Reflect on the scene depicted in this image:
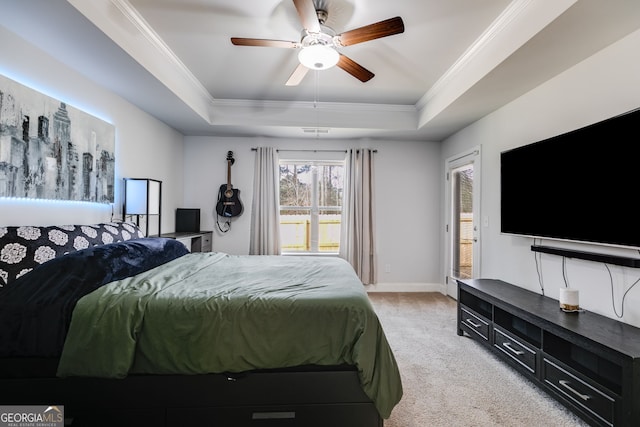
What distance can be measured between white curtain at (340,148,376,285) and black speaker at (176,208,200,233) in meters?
2.06

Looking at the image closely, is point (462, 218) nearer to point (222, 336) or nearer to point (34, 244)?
point (222, 336)

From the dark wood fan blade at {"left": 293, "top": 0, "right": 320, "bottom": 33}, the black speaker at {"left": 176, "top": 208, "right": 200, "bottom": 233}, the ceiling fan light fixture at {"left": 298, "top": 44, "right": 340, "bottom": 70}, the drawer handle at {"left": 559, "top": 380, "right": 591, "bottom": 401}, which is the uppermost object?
the dark wood fan blade at {"left": 293, "top": 0, "right": 320, "bottom": 33}

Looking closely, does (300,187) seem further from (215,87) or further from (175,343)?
(175,343)

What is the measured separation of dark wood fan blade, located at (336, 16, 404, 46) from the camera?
6.61 ft

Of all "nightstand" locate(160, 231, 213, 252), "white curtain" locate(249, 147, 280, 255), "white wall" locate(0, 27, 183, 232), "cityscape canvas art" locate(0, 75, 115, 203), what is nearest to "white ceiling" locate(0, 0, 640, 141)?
"white wall" locate(0, 27, 183, 232)

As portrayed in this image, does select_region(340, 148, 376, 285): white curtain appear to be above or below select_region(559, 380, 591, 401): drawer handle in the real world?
above

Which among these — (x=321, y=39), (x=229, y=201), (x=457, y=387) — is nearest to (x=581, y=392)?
(x=457, y=387)

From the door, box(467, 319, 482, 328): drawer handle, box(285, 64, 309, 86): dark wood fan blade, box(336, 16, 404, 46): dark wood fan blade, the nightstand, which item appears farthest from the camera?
the nightstand

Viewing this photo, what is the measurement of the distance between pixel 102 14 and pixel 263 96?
2073 millimetres

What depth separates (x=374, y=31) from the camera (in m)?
2.11

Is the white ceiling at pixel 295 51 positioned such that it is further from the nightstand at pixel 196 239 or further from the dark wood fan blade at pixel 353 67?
the nightstand at pixel 196 239

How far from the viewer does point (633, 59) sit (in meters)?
2.00

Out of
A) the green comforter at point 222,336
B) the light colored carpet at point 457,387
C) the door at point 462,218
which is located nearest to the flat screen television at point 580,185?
the door at point 462,218

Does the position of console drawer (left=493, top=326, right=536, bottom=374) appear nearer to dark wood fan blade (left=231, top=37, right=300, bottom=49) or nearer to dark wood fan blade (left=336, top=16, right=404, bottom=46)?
dark wood fan blade (left=336, top=16, right=404, bottom=46)
